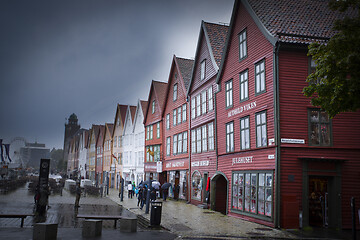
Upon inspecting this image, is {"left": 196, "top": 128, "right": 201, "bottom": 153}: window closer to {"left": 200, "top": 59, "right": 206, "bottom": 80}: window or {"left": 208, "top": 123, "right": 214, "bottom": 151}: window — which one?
{"left": 208, "top": 123, "right": 214, "bottom": 151}: window

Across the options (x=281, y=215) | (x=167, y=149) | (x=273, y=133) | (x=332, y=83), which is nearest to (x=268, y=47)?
(x=273, y=133)

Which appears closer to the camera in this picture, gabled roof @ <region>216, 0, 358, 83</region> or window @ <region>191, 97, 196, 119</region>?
gabled roof @ <region>216, 0, 358, 83</region>

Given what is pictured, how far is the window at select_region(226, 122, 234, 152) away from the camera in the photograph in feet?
74.7

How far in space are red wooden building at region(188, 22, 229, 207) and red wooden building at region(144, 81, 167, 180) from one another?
363 inches

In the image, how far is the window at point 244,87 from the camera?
21.2m

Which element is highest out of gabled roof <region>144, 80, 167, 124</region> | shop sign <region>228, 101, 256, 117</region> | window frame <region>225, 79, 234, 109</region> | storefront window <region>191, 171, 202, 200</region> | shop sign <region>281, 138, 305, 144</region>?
gabled roof <region>144, 80, 167, 124</region>

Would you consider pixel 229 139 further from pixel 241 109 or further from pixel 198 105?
pixel 198 105

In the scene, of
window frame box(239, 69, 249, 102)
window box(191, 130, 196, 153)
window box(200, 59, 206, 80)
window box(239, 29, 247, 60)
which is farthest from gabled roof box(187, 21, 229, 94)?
window box(191, 130, 196, 153)

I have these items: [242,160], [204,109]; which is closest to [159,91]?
[204,109]

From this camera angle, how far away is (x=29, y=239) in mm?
11883

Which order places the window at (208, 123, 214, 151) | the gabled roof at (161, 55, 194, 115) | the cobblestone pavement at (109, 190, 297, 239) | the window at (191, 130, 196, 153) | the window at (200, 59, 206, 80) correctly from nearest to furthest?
the cobblestone pavement at (109, 190, 297, 239), the window at (208, 123, 214, 151), the window at (200, 59, 206, 80), the window at (191, 130, 196, 153), the gabled roof at (161, 55, 194, 115)

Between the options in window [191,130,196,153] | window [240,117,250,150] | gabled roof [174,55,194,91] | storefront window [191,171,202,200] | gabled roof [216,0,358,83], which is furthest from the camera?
gabled roof [174,55,194,91]

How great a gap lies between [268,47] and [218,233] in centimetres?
986

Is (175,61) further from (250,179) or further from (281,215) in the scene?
(281,215)
